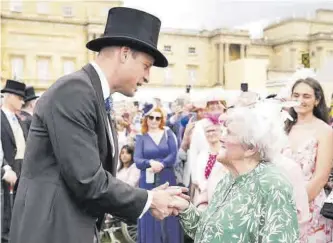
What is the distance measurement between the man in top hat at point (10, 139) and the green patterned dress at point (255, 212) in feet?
13.1

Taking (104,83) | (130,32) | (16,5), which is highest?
(16,5)

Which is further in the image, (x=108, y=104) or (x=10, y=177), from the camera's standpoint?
(x=10, y=177)

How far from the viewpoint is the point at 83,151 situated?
2.22 meters

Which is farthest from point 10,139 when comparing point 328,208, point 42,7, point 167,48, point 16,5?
point 42,7

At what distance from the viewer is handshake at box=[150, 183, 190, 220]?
8.30ft

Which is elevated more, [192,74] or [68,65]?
[68,65]

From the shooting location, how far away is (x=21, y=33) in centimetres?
3641

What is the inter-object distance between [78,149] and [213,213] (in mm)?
714

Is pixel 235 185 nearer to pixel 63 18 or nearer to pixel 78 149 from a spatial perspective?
pixel 78 149

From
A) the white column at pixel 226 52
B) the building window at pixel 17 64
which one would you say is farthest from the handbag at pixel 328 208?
the white column at pixel 226 52

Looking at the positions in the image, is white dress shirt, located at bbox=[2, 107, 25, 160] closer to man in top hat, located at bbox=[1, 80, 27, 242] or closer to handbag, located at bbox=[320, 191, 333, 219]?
man in top hat, located at bbox=[1, 80, 27, 242]

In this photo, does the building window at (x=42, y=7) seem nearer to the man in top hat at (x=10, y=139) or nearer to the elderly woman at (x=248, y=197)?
the man in top hat at (x=10, y=139)

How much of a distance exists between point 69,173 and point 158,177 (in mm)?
4003

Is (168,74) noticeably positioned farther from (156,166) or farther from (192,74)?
(156,166)
